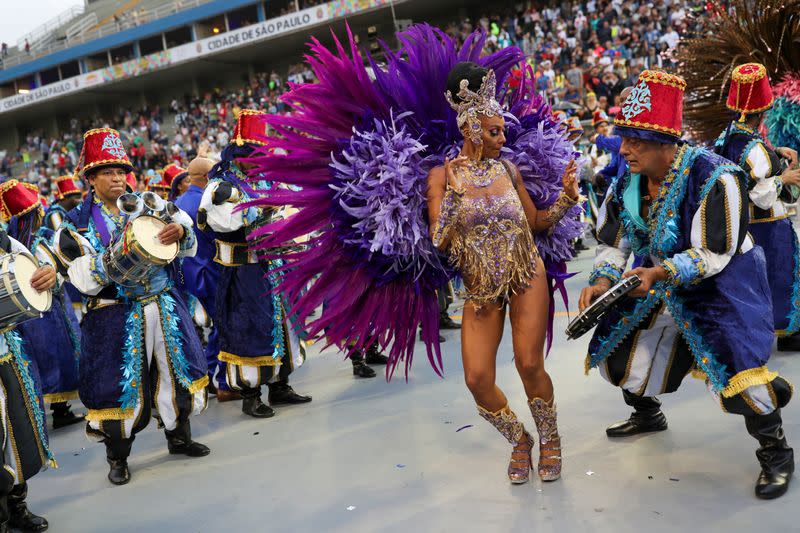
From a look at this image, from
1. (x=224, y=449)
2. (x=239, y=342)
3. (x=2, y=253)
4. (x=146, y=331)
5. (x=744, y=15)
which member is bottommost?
(x=224, y=449)

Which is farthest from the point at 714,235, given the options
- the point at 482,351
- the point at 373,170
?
the point at 373,170

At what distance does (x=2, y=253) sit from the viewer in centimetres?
334

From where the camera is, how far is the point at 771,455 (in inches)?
117

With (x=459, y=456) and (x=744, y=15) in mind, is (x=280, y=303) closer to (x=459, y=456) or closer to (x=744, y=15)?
(x=459, y=456)

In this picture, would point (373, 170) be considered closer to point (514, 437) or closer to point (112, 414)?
point (514, 437)

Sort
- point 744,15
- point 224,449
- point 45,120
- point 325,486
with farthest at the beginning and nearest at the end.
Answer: point 45,120, point 744,15, point 224,449, point 325,486

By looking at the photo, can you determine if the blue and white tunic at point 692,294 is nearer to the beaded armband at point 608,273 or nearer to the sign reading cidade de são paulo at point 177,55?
the beaded armband at point 608,273

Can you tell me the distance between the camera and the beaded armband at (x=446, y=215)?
3.11 m

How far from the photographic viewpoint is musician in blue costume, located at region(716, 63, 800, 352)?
4152 millimetres

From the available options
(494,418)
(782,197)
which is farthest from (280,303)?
(782,197)

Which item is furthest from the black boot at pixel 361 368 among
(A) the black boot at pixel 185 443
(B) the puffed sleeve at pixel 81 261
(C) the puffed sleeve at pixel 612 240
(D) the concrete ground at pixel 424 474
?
(C) the puffed sleeve at pixel 612 240

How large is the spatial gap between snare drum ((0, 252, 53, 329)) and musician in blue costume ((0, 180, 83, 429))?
216cm

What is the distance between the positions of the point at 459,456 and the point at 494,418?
568 millimetres

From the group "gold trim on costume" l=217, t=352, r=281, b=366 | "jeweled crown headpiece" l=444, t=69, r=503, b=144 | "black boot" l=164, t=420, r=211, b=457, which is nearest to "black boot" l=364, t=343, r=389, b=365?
"gold trim on costume" l=217, t=352, r=281, b=366
